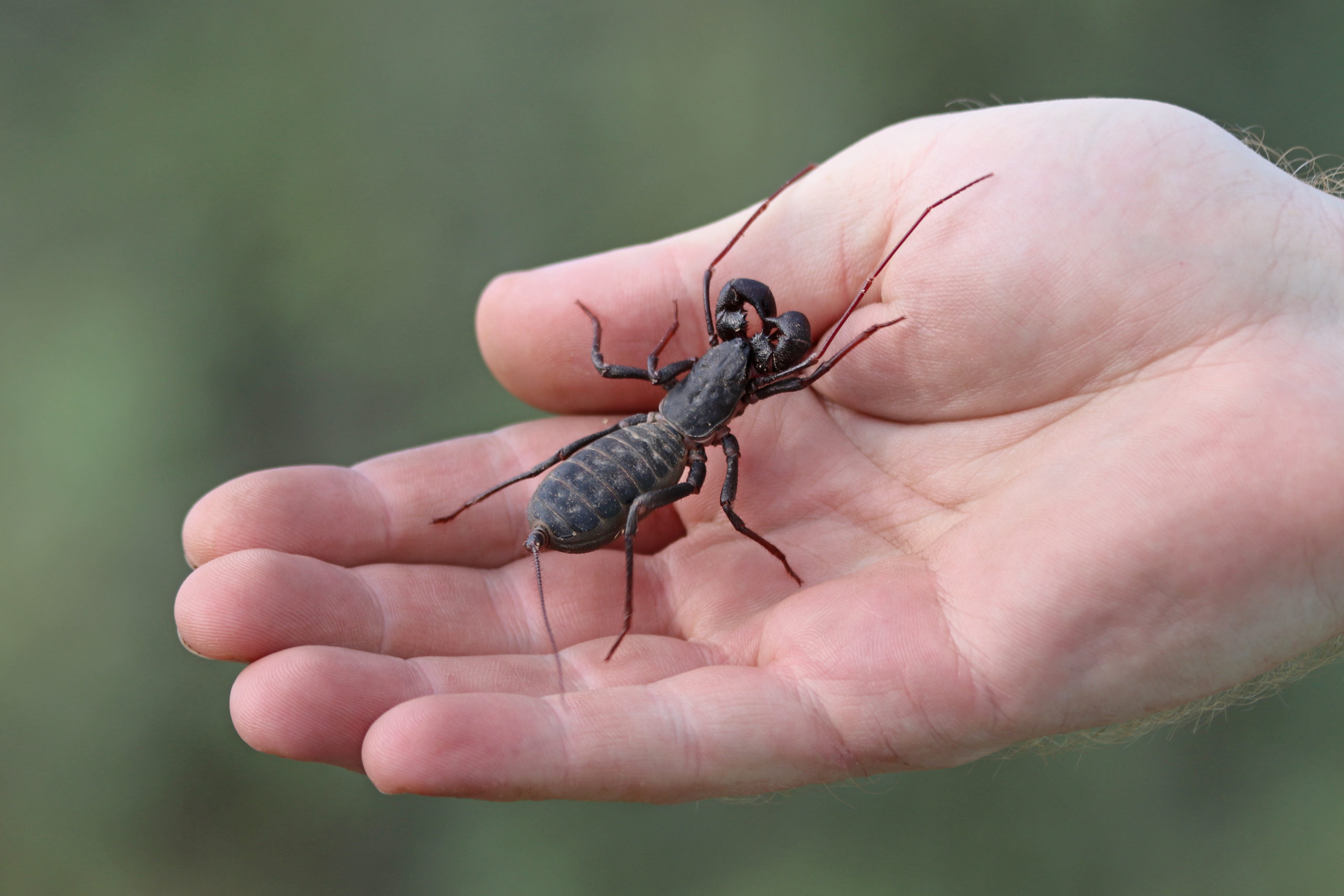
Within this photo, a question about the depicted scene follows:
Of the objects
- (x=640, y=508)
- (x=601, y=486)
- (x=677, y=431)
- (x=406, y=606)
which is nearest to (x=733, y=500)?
(x=677, y=431)

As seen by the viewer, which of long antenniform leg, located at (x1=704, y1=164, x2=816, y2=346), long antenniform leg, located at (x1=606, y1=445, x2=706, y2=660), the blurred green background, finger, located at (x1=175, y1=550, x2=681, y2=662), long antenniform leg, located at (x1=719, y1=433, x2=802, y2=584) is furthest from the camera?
the blurred green background

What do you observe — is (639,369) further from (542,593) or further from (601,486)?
(542,593)

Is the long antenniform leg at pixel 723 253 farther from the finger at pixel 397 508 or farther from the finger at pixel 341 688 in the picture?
the finger at pixel 341 688

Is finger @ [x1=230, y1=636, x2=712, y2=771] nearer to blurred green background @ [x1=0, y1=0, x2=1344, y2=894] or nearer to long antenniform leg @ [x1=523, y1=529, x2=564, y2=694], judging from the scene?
long antenniform leg @ [x1=523, y1=529, x2=564, y2=694]

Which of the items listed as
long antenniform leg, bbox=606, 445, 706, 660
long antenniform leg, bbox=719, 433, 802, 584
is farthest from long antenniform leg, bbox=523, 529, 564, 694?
long antenniform leg, bbox=719, 433, 802, 584

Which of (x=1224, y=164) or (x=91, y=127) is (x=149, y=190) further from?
(x=1224, y=164)

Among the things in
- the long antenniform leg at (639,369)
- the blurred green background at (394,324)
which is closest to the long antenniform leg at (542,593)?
the long antenniform leg at (639,369)
